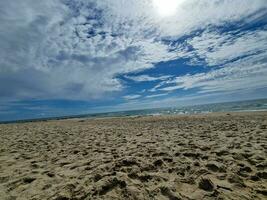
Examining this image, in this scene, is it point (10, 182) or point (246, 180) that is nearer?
point (246, 180)

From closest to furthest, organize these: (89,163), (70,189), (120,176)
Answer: (70,189) < (120,176) < (89,163)

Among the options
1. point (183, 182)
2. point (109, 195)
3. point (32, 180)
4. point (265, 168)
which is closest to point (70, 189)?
point (109, 195)

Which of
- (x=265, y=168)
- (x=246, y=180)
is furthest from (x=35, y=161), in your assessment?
(x=265, y=168)

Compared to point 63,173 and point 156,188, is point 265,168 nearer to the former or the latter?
point 156,188

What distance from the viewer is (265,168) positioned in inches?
151

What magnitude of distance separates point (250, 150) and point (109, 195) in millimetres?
4101

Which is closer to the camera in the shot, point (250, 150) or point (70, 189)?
point (70, 189)

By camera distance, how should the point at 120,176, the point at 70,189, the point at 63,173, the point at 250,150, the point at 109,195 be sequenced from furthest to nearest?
the point at 250,150, the point at 63,173, the point at 120,176, the point at 70,189, the point at 109,195

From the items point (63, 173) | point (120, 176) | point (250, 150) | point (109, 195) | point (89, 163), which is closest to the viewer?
point (109, 195)

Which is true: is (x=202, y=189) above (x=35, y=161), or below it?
below

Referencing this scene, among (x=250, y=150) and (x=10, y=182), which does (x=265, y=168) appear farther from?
(x=10, y=182)

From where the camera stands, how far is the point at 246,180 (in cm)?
338

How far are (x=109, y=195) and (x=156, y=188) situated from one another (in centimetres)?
79

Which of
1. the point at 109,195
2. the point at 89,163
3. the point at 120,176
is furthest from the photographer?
the point at 89,163
